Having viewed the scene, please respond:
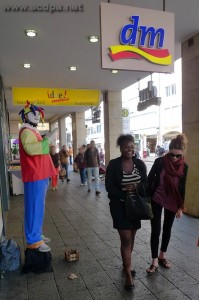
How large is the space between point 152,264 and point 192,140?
11.8 ft

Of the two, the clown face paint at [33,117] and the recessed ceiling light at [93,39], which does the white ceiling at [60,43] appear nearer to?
A: the recessed ceiling light at [93,39]

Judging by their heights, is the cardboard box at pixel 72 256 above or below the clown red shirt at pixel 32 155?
below

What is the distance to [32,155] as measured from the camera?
3.68m

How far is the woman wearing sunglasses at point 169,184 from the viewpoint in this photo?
3.61 m

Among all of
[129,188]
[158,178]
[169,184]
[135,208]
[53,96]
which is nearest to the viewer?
[135,208]

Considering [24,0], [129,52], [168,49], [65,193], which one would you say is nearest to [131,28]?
[129,52]

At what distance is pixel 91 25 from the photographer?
5789 millimetres

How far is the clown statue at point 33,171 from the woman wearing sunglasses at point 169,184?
4.40 ft

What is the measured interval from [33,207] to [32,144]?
0.82 metres

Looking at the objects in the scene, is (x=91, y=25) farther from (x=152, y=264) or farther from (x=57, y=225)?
(x=152, y=264)

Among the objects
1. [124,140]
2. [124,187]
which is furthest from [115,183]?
[124,140]

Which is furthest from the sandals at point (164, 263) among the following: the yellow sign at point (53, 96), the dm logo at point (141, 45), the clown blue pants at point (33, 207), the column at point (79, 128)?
the column at point (79, 128)

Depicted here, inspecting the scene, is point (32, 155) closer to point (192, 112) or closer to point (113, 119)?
point (192, 112)

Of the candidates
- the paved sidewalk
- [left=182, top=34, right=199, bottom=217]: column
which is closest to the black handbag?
the paved sidewalk
